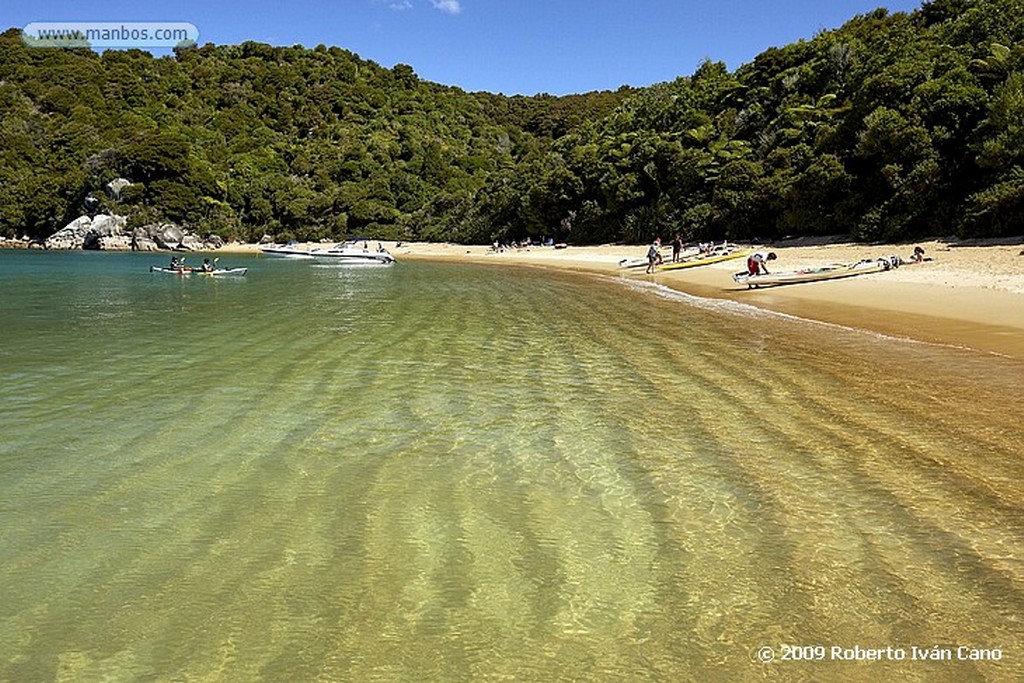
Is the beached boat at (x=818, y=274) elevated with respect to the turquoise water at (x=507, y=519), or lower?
elevated

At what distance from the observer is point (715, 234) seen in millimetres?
46344

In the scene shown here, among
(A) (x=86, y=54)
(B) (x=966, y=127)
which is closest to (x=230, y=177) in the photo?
(A) (x=86, y=54)

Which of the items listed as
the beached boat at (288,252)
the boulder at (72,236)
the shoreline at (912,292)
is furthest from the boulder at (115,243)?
the shoreline at (912,292)

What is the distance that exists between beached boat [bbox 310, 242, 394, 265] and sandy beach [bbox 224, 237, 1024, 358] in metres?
19.4

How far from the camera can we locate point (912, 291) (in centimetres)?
1894

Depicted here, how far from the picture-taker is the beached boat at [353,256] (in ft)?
158

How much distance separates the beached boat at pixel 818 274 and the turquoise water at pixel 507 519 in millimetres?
13539

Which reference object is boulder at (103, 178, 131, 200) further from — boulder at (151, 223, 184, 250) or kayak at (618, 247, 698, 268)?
kayak at (618, 247, 698, 268)

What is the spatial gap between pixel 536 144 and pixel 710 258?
8745 cm

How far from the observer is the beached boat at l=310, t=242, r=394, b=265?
48094mm

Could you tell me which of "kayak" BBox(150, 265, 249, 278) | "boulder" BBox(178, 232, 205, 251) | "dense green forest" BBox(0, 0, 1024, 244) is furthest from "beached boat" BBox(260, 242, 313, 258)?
"kayak" BBox(150, 265, 249, 278)

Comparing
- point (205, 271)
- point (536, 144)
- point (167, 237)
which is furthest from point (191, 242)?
point (536, 144)

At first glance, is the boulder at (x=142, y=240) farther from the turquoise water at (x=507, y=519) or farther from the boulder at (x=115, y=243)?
the turquoise water at (x=507, y=519)

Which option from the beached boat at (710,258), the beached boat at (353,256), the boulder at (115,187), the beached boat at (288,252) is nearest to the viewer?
the beached boat at (710,258)
